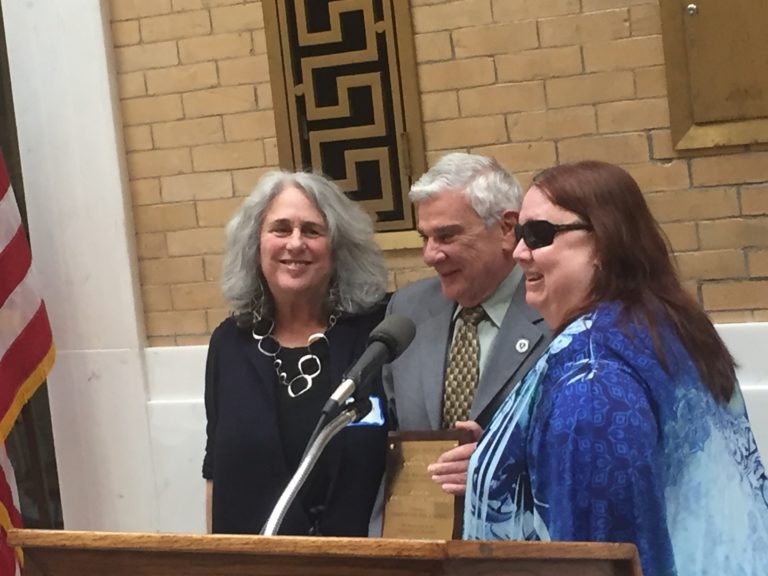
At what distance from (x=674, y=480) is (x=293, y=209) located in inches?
52.6

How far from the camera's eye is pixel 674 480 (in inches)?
60.7

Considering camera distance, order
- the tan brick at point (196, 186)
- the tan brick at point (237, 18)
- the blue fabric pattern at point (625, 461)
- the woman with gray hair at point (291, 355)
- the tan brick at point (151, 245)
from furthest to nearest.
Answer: the tan brick at point (151, 245)
the tan brick at point (196, 186)
the tan brick at point (237, 18)
the woman with gray hair at point (291, 355)
the blue fabric pattern at point (625, 461)

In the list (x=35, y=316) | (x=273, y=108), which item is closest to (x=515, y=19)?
(x=273, y=108)

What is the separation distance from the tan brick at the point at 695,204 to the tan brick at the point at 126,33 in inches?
65.7

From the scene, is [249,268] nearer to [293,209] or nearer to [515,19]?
[293,209]

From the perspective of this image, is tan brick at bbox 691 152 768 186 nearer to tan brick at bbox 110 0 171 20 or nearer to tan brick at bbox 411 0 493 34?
tan brick at bbox 411 0 493 34

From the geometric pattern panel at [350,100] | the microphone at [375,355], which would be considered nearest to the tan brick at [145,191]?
the geometric pattern panel at [350,100]

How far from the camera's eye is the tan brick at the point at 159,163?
348 centimetres

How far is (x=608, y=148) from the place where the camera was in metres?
2.96

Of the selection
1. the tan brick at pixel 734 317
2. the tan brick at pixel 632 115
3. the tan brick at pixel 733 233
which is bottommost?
the tan brick at pixel 734 317

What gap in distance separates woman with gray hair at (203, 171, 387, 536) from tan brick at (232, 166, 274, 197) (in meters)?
0.67

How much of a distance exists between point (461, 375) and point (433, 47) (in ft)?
3.97

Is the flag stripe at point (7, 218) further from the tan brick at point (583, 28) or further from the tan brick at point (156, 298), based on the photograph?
the tan brick at point (583, 28)

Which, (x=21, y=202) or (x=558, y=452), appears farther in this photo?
(x=21, y=202)
